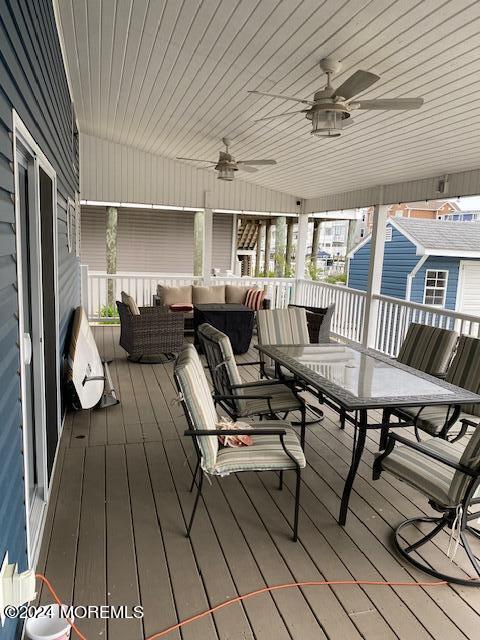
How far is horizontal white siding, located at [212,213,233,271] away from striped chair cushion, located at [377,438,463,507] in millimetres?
10412

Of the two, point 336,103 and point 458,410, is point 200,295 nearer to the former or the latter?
point 336,103

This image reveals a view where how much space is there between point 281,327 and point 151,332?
6.96 ft

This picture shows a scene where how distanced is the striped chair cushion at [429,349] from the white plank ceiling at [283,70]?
1885mm

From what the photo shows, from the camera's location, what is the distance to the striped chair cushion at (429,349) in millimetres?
3998

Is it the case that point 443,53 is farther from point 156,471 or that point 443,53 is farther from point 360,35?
point 156,471

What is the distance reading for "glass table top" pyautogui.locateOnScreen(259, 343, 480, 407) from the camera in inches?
114

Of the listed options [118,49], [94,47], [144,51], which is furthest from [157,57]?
[94,47]

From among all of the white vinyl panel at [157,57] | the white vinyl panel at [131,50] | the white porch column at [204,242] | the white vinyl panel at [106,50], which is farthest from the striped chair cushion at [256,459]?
the white porch column at [204,242]

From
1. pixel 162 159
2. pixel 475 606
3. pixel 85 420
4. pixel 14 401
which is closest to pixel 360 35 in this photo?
pixel 14 401

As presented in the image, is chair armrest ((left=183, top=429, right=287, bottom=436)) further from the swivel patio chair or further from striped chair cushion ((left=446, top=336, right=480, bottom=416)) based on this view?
striped chair cushion ((left=446, top=336, right=480, bottom=416))

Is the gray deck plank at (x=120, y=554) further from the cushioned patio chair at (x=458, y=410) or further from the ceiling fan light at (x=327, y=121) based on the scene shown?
the ceiling fan light at (x=327, y=121)

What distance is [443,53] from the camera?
3.20 metres

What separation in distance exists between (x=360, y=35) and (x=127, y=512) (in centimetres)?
334

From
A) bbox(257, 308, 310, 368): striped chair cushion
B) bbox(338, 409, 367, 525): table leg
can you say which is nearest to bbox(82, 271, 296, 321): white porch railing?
bbox(257, 308, 310, 368): striped chair cushion
